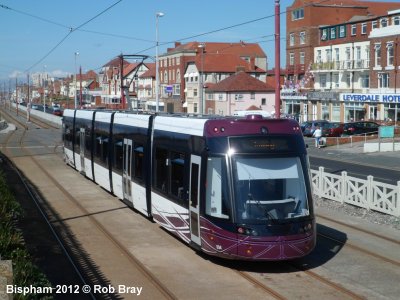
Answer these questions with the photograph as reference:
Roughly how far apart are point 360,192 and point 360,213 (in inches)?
84.2

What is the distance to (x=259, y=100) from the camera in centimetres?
7550

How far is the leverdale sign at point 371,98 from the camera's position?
54750 mm

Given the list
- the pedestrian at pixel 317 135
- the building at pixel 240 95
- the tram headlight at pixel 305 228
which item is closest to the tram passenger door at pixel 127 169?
the tram headlight at pixel 305 228

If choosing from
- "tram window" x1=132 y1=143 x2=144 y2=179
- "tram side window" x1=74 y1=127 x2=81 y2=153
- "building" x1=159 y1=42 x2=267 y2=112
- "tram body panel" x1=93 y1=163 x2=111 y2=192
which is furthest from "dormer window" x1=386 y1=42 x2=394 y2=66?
"tram window" x1=132 y1=143 x2=144 y2=179

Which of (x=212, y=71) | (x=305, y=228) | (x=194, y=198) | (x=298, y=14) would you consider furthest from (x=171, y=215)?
(x=212, y=71)

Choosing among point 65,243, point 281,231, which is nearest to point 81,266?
point 65,243

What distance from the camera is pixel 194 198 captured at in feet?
38.4

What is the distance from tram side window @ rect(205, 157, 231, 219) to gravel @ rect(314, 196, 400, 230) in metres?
6.97

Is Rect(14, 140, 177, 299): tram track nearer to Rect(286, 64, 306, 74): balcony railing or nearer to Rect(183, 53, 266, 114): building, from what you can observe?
Rect(286, 64, 306, 74): balcony railing

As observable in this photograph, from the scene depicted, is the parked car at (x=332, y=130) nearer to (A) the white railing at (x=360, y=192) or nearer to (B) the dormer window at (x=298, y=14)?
(B) the dormer window at (x=298, y=14)

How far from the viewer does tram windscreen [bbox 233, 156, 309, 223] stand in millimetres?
10828

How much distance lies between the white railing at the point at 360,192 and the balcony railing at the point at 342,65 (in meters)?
43.0

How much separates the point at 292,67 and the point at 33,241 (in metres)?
63.9

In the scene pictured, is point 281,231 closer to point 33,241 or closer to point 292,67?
point 33,241
